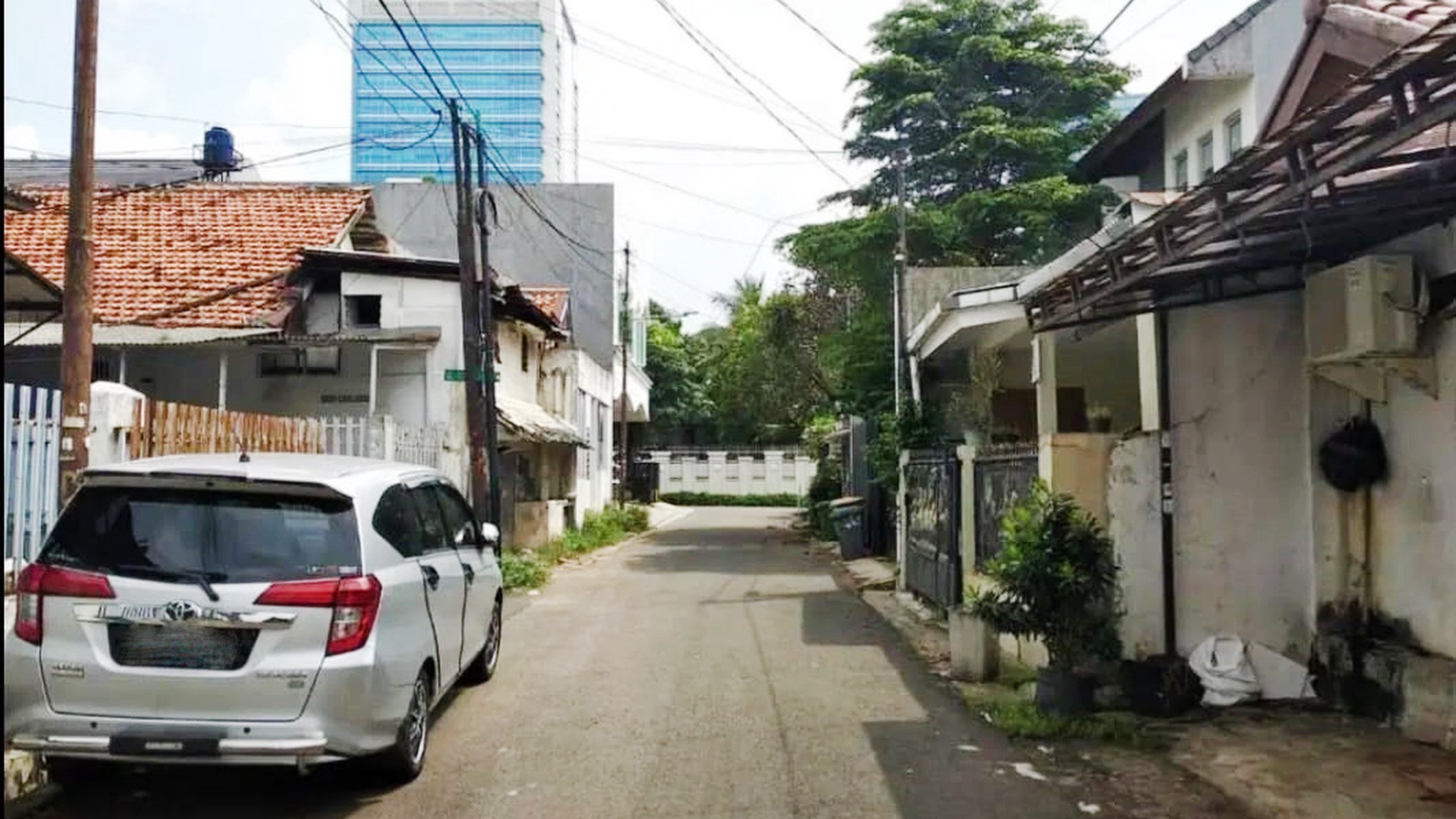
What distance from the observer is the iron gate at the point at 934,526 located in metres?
13.1

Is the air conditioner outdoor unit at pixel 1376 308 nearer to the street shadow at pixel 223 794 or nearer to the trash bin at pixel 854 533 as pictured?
the street shadow at pixel 223 794

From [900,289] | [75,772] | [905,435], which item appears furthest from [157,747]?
[900,289]

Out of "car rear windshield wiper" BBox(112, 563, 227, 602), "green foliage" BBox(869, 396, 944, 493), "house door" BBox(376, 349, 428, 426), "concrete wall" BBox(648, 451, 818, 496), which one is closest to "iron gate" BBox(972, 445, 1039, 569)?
"green foliage" BBox(869, 396, 944, 493)

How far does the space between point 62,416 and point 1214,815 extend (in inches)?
271

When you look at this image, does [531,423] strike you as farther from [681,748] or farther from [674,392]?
[674,392]

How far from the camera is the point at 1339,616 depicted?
8.20 metres

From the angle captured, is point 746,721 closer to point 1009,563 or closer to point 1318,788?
point 1009,563

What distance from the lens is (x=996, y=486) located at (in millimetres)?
11750

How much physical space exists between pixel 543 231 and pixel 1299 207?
30336mm

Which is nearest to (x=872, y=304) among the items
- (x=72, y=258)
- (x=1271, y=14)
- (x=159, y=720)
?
(x=1271, y=14)

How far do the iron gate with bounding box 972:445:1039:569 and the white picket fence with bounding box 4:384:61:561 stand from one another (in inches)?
279

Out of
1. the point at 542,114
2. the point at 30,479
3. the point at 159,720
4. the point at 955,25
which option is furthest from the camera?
the point at 955,25

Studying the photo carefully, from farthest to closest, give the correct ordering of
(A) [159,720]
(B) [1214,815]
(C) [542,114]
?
(C) [542,114]
(B) [1214,815]
(A) [159,720]

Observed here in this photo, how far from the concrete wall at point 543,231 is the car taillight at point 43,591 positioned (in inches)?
1144
